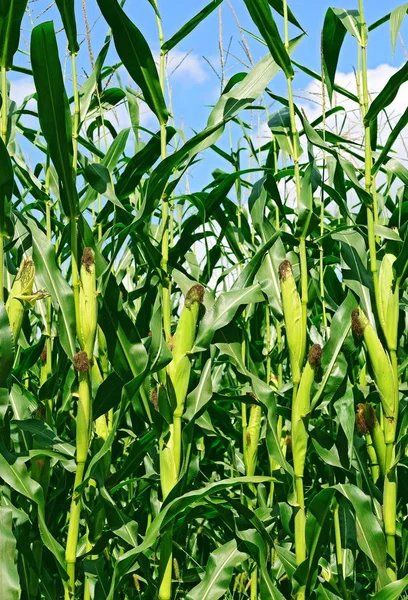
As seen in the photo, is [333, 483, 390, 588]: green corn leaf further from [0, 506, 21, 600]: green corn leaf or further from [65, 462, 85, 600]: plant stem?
[0, 506, 21, 600]: green corn leaf

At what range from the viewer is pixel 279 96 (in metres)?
2.57

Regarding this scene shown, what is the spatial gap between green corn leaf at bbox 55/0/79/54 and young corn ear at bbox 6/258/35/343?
703 millimetres

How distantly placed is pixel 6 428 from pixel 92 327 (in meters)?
0.43

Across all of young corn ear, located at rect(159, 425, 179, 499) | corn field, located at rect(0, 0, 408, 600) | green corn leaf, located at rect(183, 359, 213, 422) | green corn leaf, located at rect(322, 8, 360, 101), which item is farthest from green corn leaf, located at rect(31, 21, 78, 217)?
green corn leaf, located at rect(322, 8, 360, 101)

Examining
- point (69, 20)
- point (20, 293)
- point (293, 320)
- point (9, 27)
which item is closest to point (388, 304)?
point (293, 320)

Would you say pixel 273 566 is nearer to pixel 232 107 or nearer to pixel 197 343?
pixel 197 343

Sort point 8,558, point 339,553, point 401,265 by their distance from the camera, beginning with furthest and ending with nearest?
point 339,553 → point 401,265 → point 8,558

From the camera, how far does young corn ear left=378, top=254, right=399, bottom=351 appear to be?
2270 millimetres

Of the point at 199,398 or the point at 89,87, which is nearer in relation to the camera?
the point at 199,398

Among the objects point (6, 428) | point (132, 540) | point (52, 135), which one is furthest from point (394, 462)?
point (52, 135)

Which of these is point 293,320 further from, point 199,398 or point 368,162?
point 368,162

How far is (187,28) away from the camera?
241 centimetres

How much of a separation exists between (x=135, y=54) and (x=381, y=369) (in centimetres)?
126

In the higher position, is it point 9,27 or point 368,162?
point 9,27
